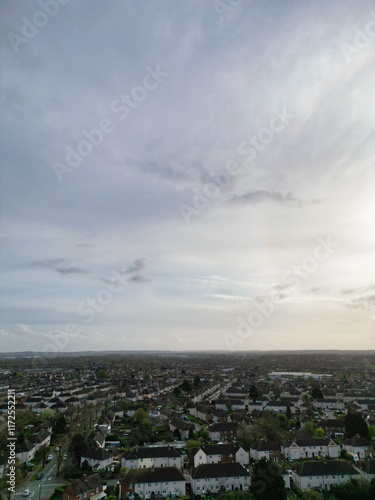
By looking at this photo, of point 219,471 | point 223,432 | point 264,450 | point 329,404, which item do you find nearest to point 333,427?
point 223,432

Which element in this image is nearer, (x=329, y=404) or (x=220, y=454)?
(x=220, y=454)

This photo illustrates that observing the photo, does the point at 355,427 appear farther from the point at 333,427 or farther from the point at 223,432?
the point at 223,432

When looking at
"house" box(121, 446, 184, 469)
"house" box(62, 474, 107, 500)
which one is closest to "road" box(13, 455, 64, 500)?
"house" box(62, 474, 107, 500)

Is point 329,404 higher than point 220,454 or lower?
lower

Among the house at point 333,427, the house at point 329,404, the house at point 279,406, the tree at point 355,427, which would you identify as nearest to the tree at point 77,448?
the tree at point 355,427

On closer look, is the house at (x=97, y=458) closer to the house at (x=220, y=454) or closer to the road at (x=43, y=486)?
the road at (x=43, y=486)

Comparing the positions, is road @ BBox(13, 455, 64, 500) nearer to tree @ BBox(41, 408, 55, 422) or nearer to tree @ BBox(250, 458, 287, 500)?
tree @ BBox(250, 458, 287, 500)
